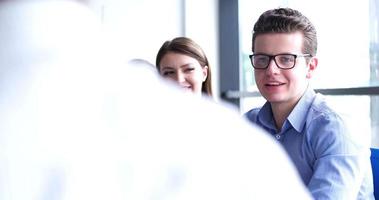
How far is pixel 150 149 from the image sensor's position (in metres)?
0.46

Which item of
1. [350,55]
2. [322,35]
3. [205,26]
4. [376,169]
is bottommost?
[376,169]

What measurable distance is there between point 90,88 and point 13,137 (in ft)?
0.33

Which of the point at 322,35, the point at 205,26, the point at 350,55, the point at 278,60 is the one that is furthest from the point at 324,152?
the point at 205,26

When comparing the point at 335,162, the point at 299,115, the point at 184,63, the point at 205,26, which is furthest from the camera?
the point at 205,26

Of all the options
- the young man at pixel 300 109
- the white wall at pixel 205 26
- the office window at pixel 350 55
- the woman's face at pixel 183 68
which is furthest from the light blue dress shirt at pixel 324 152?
the white wall at pixel 205 26

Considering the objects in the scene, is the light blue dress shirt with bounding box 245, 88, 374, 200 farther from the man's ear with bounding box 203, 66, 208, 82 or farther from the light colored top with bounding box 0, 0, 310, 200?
the man's ear with bounding box 203, 66, 208, 82

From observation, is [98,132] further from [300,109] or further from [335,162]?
[300,109]

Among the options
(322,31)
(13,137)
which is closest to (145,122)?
(13,137)

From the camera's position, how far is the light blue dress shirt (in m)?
0.94

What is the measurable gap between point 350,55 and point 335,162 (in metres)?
1.52

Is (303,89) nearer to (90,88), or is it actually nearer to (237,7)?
(90,88)

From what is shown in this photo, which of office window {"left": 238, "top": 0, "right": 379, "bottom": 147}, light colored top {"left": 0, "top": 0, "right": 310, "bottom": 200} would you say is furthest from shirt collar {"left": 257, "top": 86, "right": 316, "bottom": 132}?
office window {"left": 238, "top": 0, "right": 379, "bottom": 147}

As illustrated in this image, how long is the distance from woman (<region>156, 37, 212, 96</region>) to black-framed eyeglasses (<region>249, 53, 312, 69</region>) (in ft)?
1.59

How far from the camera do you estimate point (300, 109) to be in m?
1.13
